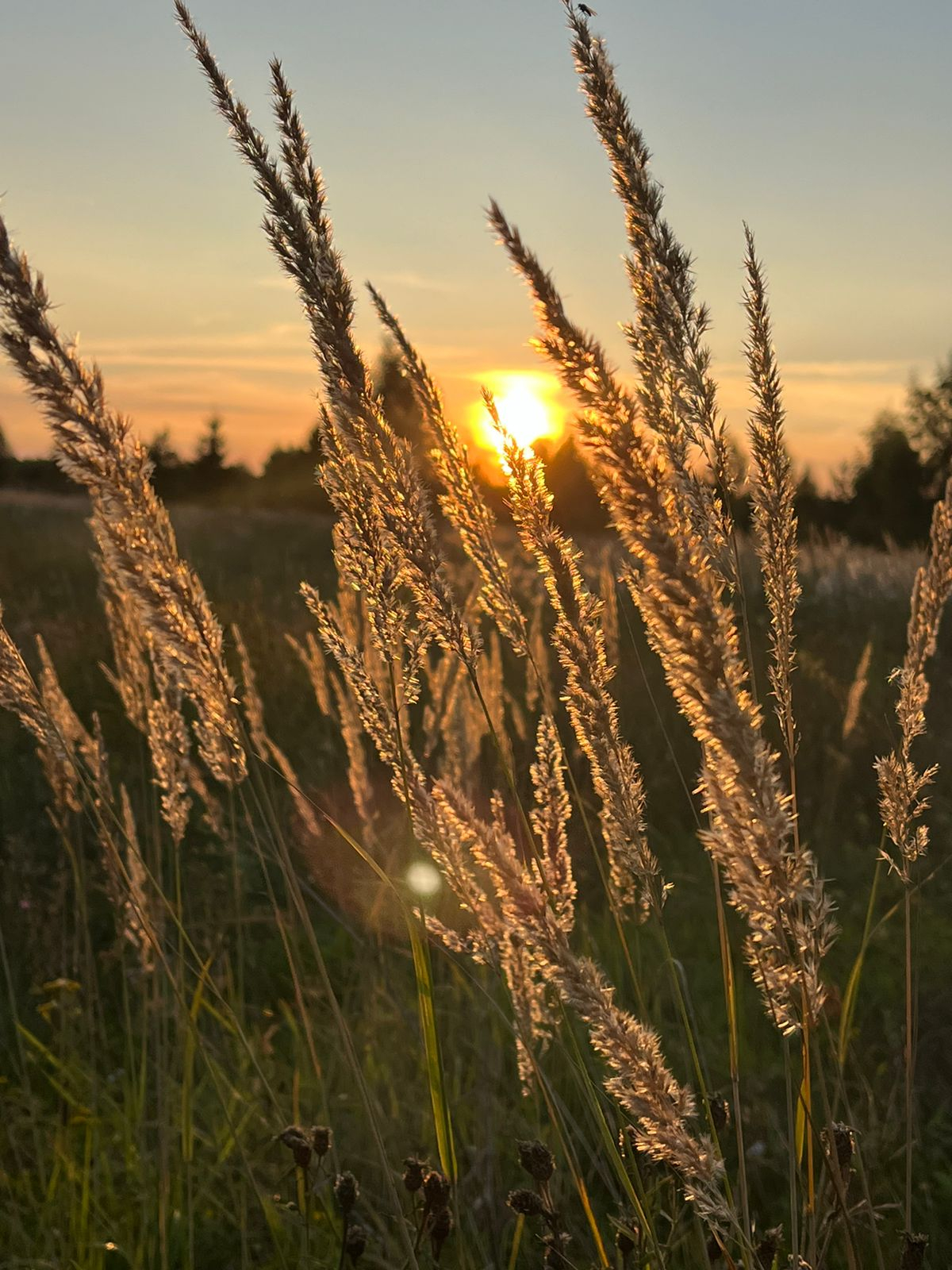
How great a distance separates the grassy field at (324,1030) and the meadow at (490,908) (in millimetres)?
26

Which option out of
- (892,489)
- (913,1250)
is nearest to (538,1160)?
(913,1250)

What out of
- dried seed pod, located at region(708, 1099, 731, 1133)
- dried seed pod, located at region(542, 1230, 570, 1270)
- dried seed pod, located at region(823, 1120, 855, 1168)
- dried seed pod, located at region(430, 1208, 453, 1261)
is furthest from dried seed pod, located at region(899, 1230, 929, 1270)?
dried seed pod, located at region(430, 1208, 453, 1261)

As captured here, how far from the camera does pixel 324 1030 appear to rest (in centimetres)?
357

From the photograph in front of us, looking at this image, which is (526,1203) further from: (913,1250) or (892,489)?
(892,489)

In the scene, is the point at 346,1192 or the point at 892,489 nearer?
the point at 346,1192

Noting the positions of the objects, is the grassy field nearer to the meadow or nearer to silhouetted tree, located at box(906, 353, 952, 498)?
the meadow

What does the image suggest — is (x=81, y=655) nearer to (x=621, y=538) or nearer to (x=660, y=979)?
(x=660, y=979)

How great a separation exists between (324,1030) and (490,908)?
225cm

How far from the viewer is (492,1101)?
284cm

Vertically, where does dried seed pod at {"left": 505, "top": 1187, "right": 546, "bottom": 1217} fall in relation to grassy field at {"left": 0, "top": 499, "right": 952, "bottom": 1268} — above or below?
above

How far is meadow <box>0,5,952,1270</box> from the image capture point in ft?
3.95

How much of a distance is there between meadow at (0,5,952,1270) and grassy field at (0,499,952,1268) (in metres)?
0.03

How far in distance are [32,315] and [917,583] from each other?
58.9 inches

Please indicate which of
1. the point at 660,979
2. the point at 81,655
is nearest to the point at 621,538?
the point at 660,979
